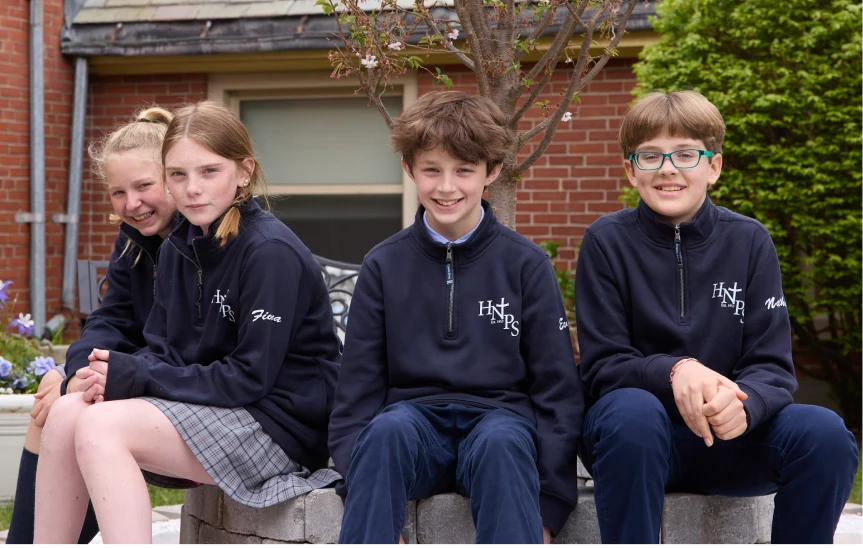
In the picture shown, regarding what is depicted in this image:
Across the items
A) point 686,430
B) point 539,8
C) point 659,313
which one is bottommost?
point 686,430

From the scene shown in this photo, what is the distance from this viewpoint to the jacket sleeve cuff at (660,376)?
252 cm

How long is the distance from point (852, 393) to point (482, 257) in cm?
405

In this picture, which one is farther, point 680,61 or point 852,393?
point 852,393

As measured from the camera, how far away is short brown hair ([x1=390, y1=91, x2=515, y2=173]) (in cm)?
266

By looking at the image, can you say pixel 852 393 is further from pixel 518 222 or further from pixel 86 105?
pixel 86 105

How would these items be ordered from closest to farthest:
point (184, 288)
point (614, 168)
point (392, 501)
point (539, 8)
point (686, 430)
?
point (392, 501)
point (686, 430)
point (184, 288)
point (539, 8)
point (614, 168)

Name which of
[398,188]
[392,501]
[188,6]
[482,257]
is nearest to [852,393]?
[398,188]

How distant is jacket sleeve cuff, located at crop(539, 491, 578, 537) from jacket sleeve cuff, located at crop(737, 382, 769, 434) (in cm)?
48

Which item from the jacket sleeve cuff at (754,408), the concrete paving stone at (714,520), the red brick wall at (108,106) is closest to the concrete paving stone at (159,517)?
the concrete paving stone at (714,520)

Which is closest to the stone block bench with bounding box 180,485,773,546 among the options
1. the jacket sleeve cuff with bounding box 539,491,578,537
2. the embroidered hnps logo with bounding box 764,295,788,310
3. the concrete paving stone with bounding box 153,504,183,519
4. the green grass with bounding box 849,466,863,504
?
the jacket sleeve cuff with bounding box 539,491,578,537

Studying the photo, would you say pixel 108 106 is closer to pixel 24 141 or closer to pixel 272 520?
pixel 24 141

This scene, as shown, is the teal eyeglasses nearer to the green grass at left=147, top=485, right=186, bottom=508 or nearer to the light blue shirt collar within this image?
the light blue shirt collar

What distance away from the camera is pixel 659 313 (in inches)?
105

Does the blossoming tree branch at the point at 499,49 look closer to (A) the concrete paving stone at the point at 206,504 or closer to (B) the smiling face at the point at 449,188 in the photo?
(B) the smiling face at the point at 449,188
